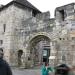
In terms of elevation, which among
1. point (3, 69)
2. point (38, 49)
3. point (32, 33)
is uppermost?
point (32, 33)

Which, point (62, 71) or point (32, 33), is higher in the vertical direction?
point (32, 33)

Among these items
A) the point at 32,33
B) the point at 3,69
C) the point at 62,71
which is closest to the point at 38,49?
the point at 32,33

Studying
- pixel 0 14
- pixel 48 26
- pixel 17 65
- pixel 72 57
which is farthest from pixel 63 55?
pixel 0 14

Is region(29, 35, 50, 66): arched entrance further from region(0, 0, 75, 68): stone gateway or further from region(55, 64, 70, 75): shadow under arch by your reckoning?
region(55, 64, 70, 75): shadow under arch

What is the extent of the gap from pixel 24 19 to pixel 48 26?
449 cm

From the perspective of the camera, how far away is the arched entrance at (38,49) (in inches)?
874

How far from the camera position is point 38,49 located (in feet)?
105

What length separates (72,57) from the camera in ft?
59.2

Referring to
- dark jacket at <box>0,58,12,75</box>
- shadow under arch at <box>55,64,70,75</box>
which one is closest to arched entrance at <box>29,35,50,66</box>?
dark jacket at <box>0,58,12,75</box>

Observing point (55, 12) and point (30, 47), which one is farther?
point (30, 47)

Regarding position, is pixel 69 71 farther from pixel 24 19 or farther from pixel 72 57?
pixel 24 19

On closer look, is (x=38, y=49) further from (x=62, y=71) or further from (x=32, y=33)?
(x=62, y=71)

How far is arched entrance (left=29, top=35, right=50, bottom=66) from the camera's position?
22.2 meters

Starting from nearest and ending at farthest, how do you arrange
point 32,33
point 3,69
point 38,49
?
point 3,69
point 32,33
point 38,49
